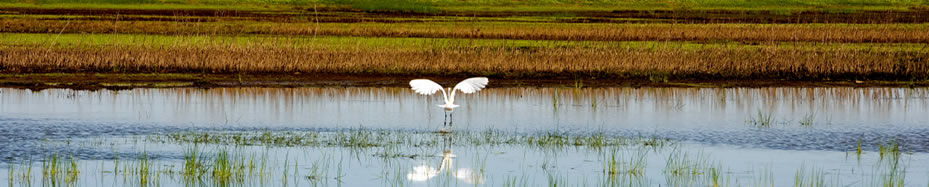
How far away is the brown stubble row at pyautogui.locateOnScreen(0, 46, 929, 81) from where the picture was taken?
92.5ft

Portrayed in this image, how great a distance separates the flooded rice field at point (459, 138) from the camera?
12.5 m

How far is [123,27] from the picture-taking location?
154 feet

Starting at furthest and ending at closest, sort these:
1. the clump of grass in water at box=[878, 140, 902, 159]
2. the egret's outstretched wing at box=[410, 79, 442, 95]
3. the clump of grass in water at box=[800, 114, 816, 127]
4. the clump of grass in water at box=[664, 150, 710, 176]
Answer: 1. the clump of grass in water at box=[800, 114, 816, 127]
2. the egret's outstretched wing at box=[410, 79, 442, 95]
3. the clump of grass in water at box=[878, 140, 902, 159]
4. the clump of grass in water at box=[664, 150, 710, 176]

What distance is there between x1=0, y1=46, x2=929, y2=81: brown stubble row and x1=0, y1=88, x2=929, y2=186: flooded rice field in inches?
149

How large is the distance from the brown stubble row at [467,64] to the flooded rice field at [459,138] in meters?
3.79

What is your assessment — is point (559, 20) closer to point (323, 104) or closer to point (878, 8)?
point (878, 8)

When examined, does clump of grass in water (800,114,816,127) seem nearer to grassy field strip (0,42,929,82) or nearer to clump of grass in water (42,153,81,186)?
grassy field strip (0,42,929,82)

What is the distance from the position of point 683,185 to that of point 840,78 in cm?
1720

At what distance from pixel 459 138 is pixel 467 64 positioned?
12848 millimetres

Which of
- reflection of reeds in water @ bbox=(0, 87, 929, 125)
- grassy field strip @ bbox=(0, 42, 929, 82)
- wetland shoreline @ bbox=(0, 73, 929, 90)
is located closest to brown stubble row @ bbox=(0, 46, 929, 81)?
grassy field strip @ bbox=(0, 42, 929, 82)

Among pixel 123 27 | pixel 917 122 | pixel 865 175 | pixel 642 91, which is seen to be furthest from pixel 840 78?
pixel 123 27

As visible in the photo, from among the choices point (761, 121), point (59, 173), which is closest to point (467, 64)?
point (761, 121)

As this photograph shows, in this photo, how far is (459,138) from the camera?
16.2 metres

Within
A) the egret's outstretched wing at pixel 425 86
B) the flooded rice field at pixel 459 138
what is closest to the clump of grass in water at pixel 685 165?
the flooded rice field at pixel 459 138
